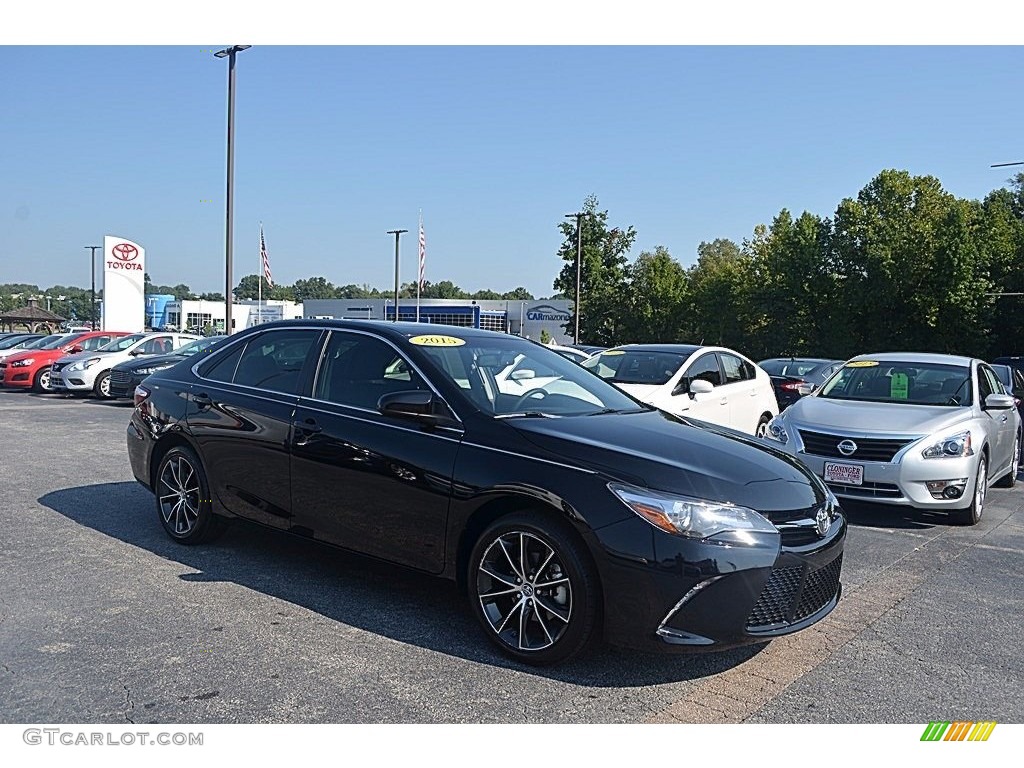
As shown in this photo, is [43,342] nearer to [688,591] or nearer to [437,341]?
[437,341]

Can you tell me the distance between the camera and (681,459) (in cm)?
423

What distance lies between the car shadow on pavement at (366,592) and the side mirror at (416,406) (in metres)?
0.83

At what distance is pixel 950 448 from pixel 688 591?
197 inches

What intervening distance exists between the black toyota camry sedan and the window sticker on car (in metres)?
4.64

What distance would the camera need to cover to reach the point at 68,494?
780 centimetres

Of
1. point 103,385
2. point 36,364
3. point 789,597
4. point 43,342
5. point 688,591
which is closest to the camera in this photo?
point 688,591

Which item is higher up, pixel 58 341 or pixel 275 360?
pixel 275 360

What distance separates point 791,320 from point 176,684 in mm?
43412

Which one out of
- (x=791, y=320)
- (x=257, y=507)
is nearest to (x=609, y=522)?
(x=257, y=507)

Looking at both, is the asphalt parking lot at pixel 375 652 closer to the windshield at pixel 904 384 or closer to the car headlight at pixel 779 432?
A: the car headlight at pixel 779 432

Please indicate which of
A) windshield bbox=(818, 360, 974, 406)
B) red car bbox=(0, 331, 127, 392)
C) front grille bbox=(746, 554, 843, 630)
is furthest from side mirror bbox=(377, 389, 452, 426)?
red car bbox=(0, 331, 127, 392)

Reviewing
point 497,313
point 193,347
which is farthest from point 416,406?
point 497,313

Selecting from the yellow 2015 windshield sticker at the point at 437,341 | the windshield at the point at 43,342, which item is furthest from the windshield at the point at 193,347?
the yellow 2015 windshield sticker at the point at 437,341

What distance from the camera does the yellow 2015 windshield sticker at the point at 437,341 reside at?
518 centimetres
